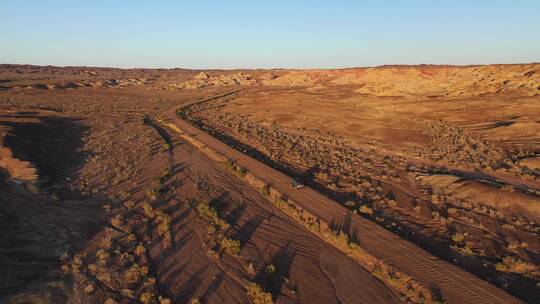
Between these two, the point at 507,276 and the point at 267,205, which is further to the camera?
the point at 267,205

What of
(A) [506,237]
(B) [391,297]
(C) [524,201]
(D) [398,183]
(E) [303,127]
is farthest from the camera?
(E) [303,127]

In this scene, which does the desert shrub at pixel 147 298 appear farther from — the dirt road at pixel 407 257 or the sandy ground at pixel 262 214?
the dirt road at pixel 407 257

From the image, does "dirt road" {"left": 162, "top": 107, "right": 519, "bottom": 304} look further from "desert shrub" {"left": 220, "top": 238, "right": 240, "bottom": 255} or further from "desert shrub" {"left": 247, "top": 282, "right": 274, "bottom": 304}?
"desert shrub" {"left": 247, "top": 282, "right": 274, "bottom": 304}

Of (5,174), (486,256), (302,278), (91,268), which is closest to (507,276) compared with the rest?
(486,256)

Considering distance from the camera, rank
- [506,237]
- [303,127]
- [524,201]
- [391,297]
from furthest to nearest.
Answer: [303,127] → [524,201] → [506,237] → [391,297]

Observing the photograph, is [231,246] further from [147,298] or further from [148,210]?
[148,210]

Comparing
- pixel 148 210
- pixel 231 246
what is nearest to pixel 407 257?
pixel 231 246

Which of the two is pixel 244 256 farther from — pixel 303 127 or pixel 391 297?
pixel 303 127

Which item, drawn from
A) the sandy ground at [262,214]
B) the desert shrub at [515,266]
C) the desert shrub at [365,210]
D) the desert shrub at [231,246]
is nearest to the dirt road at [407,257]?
the sandy ground at [262,214]

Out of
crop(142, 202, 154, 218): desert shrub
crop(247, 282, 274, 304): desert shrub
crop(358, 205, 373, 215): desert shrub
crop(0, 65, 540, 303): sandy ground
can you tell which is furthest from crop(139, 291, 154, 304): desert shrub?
crop(358, 205, 373, 215): desert shrub
